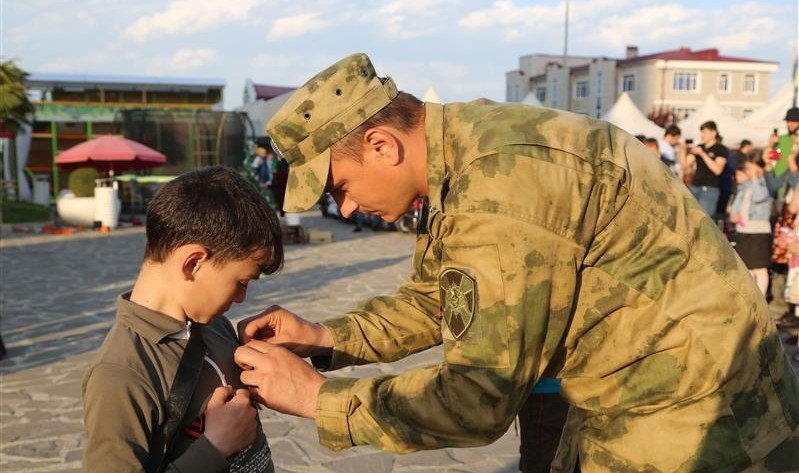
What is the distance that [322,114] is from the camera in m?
1.82

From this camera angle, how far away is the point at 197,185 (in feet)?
6.73

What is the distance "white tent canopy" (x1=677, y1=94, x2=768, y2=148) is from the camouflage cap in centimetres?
2494

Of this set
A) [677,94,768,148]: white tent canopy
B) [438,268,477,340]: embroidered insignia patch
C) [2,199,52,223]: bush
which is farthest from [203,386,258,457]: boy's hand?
[677,94,768,148]: white tent canopy

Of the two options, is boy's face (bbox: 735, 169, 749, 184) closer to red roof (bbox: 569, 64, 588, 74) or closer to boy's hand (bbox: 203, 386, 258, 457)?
boy's hand (bbox: 203, 386, 258, 457)

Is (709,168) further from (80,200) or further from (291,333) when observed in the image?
(80,200)

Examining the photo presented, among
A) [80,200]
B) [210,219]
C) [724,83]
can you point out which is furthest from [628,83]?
[210,219]

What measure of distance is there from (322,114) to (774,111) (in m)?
24.6

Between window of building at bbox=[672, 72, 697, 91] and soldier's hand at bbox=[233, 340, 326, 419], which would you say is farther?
window of building at bbox=[672, 72, 697, 91]

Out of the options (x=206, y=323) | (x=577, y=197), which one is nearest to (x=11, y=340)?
(x=206, y=323)

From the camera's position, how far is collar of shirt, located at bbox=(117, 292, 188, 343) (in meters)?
1.93

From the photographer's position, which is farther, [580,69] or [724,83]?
[580,69]

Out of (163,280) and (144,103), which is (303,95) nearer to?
(163,280)

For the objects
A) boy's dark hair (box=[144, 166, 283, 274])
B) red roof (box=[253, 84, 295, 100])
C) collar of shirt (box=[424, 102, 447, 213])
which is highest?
red roof (box=[253, 84, 295, 100])

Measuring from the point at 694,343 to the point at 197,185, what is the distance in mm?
1264
